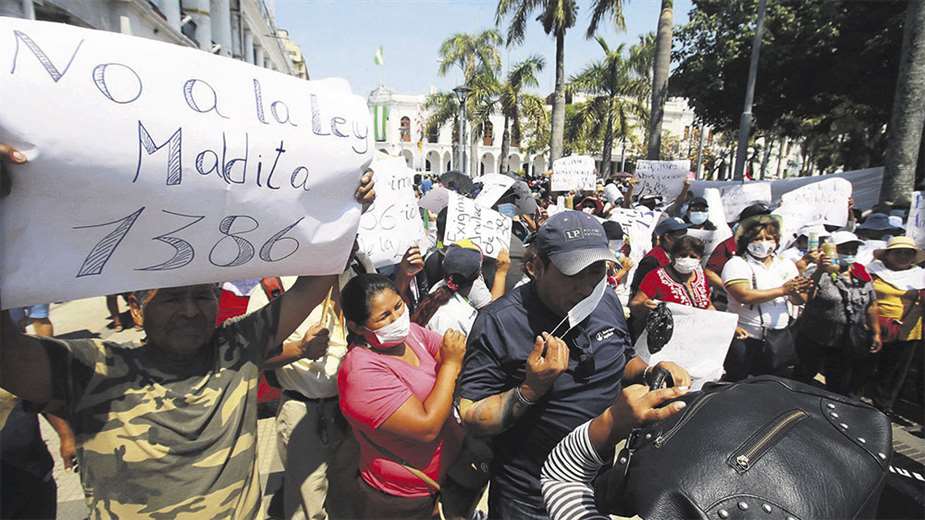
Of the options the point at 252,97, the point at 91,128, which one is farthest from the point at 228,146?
the point at 91,128

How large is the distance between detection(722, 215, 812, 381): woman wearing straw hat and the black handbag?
8.15 feet

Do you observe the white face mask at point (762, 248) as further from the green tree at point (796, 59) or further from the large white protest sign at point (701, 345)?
the green tree at point (796, 59)

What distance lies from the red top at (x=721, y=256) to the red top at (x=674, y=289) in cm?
114

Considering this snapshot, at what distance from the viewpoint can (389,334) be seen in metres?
1.95

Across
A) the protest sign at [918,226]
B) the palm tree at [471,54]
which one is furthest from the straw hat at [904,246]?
the palm tree at [471,54]

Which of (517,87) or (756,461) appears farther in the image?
(517,87)

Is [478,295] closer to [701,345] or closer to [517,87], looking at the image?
[701,345]

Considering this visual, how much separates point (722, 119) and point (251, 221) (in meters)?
20.3

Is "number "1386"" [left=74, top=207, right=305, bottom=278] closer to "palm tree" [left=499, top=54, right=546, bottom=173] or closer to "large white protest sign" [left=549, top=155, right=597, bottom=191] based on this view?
"large white protest sign" [left=549, top=155, right=597, bottom=191]

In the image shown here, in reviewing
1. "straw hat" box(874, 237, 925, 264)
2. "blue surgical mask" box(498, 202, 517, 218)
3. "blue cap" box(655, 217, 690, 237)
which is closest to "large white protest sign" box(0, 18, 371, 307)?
"blue cap" box(655, 217, 690, 237)

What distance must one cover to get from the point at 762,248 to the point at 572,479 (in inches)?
112

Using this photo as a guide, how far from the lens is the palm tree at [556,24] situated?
1731 centimetres

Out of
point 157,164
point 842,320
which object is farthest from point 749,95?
point 157,164

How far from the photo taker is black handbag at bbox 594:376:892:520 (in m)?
0.87
